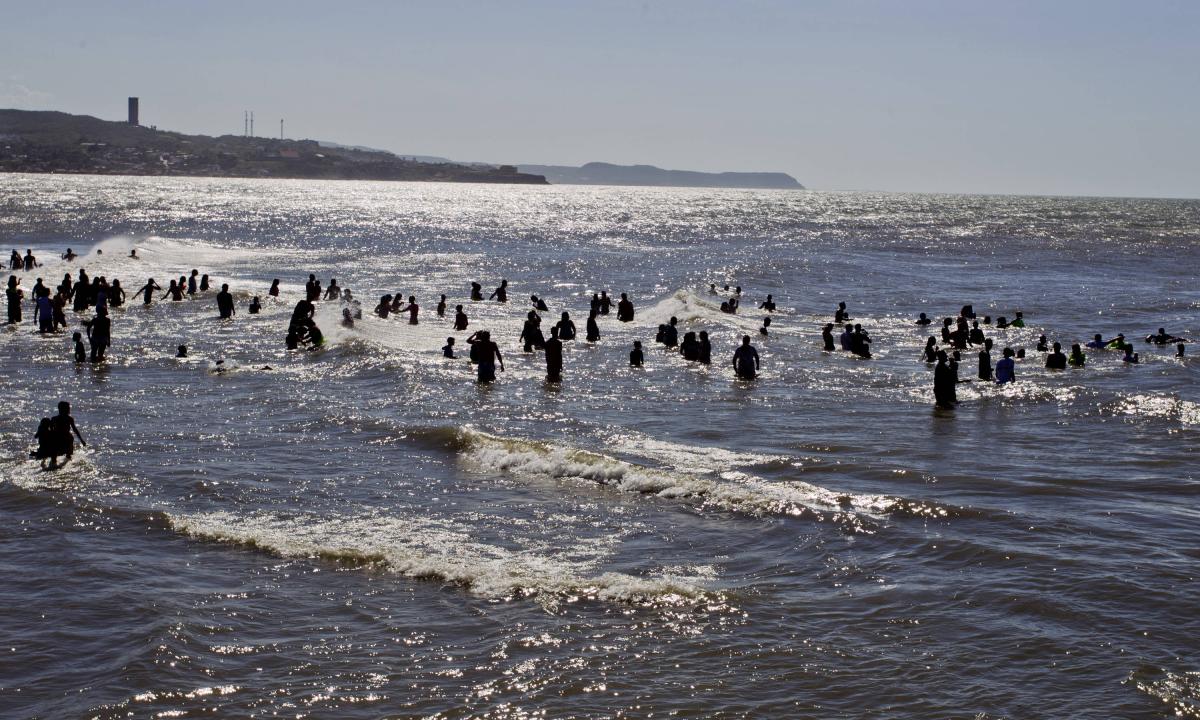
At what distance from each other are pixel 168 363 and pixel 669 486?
582 inches

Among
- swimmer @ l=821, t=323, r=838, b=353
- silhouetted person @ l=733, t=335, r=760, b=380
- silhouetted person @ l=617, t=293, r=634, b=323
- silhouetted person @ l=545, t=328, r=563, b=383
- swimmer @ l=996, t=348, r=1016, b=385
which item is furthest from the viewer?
silhouetted person @ l=617, t=293, r=634, b=323

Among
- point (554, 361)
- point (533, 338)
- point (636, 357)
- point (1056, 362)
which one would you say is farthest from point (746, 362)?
point (1056, 362)

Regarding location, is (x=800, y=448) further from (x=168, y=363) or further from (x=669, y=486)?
(x=168, y=363)

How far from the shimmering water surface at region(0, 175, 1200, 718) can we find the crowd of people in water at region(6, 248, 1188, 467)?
24.5 inches

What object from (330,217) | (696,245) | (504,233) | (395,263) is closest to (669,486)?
(395,263)

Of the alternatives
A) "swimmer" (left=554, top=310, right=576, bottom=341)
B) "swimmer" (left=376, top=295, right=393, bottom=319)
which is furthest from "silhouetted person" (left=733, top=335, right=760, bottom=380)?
"swimmer" (left=376, top=295, right=393, bottom=319)

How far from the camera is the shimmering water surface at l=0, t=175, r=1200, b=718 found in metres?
8.93

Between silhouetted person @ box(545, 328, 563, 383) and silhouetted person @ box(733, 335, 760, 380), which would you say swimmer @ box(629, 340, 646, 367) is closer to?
silhouetted person @ box(733, 335, 760, 380)

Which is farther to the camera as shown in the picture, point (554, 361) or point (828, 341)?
point (828, 341)

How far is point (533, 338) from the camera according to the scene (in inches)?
1134

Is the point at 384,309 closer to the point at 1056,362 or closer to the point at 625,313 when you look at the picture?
the point at 625,313

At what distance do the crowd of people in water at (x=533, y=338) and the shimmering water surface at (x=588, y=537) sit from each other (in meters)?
0.62

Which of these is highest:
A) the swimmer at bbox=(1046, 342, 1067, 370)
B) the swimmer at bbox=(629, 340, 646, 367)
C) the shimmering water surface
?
the swimmer at bbox=(1046, 342, 1067, 370)

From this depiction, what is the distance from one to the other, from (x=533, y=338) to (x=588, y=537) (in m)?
16.2
